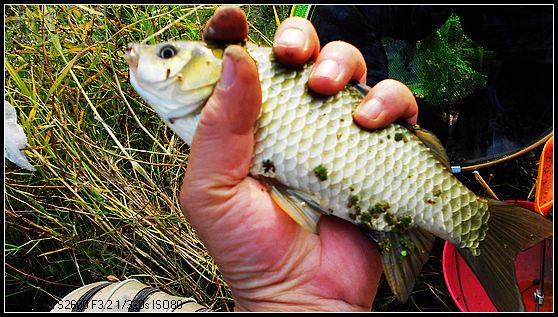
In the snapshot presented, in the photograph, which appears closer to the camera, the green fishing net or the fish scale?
the fish scale

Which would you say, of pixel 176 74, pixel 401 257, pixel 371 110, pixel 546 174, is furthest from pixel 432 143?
pixel 546 174

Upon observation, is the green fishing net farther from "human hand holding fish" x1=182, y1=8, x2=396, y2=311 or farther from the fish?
the fish

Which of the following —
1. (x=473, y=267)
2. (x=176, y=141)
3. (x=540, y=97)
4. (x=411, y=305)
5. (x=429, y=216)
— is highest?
(x=540, y=97)

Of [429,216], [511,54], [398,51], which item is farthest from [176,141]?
[511,54]

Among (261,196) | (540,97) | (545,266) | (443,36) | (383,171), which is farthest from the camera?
(443,36)

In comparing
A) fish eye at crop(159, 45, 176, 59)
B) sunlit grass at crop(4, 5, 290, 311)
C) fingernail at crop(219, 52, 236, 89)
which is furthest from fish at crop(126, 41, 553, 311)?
sunlit grass at crop(4, 5, 290, 311)

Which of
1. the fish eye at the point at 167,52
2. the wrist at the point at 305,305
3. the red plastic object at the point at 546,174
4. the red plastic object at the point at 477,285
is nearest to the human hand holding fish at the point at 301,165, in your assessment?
the fish eye at the point at 167,52

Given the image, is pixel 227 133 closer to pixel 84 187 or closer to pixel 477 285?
pixel 84 187

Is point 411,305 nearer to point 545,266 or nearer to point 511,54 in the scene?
point 545,266
